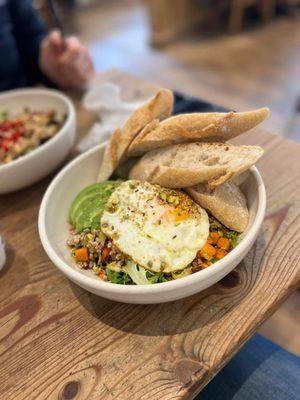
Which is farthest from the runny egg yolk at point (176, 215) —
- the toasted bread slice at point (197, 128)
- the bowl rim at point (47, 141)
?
the bowl rim at point (47, 141)

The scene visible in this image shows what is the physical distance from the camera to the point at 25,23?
196 cm

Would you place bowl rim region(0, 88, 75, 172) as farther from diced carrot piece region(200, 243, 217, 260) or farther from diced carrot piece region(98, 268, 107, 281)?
diced carrot piece region(200, 243, 217, 260)

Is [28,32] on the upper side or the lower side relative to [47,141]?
upper

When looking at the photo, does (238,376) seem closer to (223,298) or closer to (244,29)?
(223,298)

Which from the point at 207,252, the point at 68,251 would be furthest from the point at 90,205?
the point at 207,252

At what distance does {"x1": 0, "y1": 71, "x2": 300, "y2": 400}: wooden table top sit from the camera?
2.40 feet

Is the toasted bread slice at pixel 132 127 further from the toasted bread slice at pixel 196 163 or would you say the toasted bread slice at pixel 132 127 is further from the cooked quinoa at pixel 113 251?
the cooked quinoa at pixel 113 251

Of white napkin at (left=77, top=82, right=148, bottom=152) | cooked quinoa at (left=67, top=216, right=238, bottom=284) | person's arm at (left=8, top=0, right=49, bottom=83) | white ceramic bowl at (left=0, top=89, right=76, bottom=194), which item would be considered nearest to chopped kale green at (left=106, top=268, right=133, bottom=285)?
cooked quinoa at (left=67, top=216, right=238, bottom=284)

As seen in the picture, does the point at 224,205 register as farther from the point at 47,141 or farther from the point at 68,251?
the point at 47,141

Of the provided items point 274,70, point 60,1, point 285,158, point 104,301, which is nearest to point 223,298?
point 104,301

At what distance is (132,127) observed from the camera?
1.04 metres

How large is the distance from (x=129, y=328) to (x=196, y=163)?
1.33 ft

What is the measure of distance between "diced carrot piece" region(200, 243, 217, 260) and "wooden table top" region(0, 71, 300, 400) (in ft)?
0.34

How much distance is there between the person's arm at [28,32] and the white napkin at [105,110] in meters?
0.51
